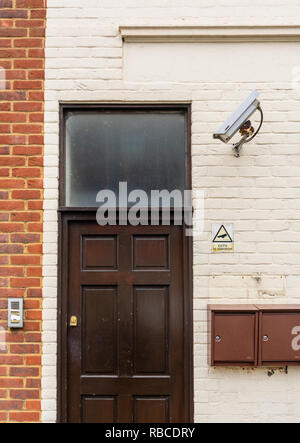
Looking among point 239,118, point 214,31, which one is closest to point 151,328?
point 239,118

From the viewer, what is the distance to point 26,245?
3893 mm

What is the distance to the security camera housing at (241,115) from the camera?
3.53m

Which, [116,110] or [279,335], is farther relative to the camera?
[116,110]

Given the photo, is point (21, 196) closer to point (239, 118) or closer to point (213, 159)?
point (213, 159)

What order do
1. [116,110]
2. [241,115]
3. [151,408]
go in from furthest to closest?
[116,110] → [151,408] → [241,115]

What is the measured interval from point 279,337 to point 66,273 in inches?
74.9

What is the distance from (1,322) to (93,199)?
135 centimetres

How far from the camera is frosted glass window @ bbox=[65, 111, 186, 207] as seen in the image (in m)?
4.02

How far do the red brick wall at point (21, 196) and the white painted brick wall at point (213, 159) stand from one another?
0.28 feet

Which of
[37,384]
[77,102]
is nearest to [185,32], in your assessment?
[77,102]

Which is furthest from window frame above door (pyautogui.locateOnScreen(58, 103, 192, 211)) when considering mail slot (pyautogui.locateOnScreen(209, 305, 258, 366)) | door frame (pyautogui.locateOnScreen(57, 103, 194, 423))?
mail slot (pyautogui.locateOnScreen(209, 305, 258, 366))

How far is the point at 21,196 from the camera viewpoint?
12.8 feet
